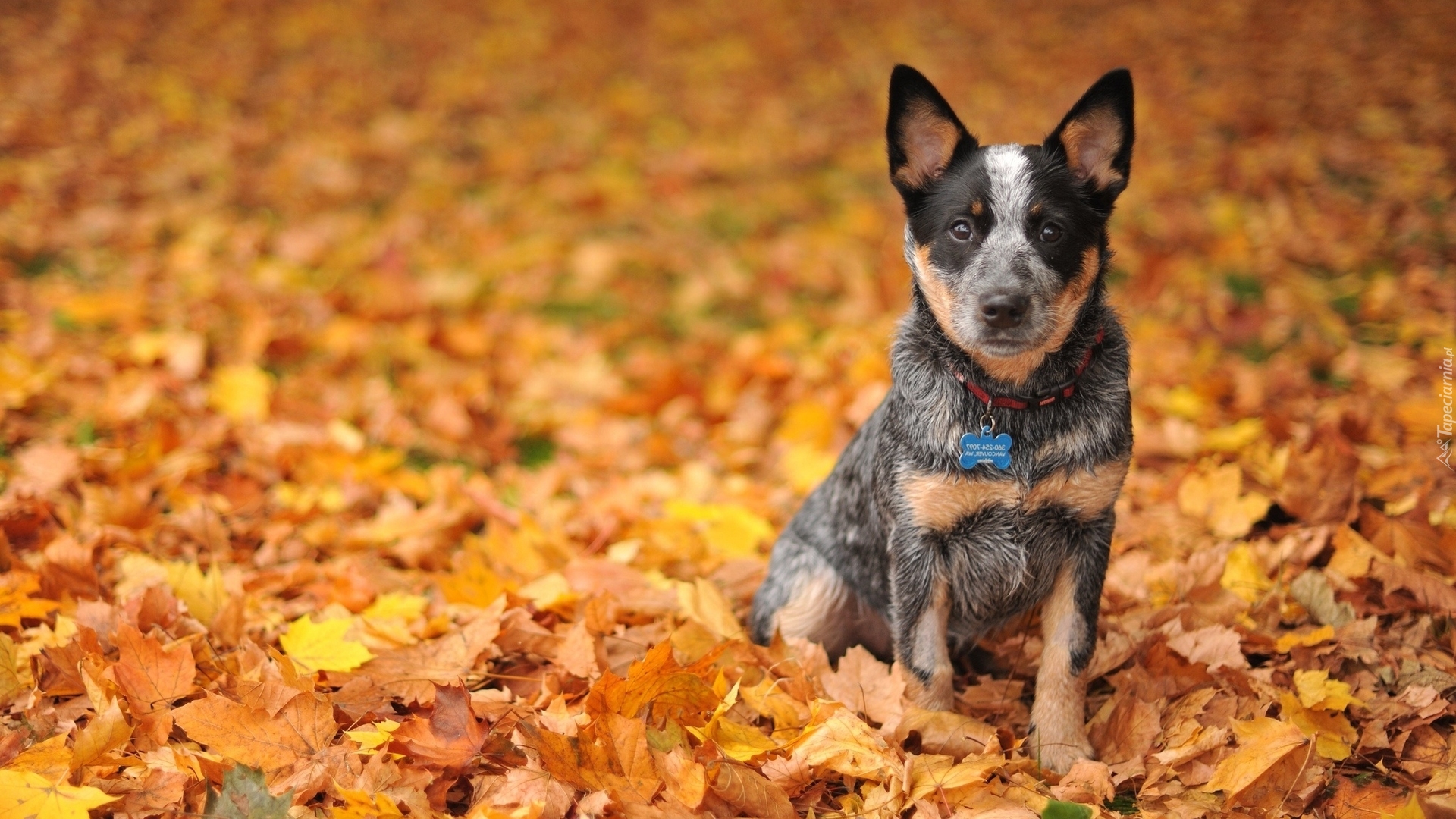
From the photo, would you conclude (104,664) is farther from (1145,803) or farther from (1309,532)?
(1309,532)

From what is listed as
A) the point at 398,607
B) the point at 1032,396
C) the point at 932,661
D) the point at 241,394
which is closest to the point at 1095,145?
the point at 1032,396

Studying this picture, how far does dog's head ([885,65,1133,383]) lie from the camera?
9.27ft

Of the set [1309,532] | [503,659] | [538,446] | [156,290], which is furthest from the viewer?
[156,290]

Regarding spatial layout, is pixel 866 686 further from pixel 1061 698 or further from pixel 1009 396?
pixel 1009 396

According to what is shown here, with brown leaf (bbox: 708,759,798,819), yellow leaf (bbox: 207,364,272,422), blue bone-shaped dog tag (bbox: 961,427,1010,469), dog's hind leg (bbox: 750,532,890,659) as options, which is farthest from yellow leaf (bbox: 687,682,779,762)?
yellow leaf (bbox: 207,364,272,422)

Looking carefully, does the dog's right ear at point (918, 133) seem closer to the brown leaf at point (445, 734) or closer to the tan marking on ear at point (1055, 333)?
the tan marking on ear at point (1055, 333)

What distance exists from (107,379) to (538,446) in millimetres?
2112

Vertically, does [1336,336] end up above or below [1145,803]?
above

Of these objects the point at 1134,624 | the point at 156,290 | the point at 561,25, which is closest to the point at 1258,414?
the point at 1134,624

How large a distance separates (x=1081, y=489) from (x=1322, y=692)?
2.90 feet

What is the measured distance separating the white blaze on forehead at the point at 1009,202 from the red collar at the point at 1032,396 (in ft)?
1.28

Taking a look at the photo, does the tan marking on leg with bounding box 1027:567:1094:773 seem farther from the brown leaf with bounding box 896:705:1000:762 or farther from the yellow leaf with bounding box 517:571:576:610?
the yellow leaf with bounding box 517:571:576:610

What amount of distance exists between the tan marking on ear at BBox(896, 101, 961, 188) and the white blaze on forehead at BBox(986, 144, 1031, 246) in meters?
0.18

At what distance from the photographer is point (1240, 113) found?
8656 millimetres
